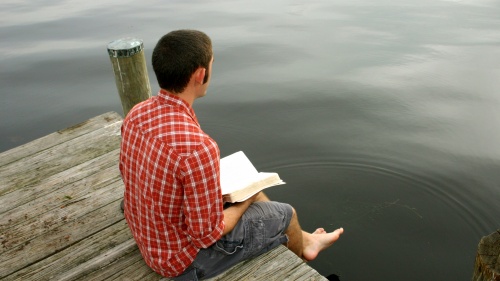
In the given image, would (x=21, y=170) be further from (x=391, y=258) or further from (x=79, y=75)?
(x=79, y=75)

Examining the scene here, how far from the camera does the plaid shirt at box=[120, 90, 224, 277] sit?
7.22 ft

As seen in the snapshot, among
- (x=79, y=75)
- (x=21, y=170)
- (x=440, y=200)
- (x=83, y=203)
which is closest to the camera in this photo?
(x=83, y=203)

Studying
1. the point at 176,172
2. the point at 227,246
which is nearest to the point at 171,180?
the point at 176,172

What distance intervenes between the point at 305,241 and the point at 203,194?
61.6 inches

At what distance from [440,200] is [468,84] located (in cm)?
385

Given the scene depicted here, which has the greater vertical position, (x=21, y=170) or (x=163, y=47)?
(x=163, y=47)

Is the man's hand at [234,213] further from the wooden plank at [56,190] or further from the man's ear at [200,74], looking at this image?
the wooden plank at [56,190]

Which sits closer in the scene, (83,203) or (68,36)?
(83,203)

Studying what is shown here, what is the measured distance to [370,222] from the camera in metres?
4.82

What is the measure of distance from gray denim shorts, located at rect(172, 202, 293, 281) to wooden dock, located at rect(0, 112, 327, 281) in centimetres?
8

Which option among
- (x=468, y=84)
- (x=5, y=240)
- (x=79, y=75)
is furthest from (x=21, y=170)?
(x=468, y=84)

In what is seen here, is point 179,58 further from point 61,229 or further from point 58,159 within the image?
point 58,159

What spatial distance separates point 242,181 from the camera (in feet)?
9.19

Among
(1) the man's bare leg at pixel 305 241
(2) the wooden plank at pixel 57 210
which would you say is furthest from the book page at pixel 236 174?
(2) the wooden plank at pixel 57 210
